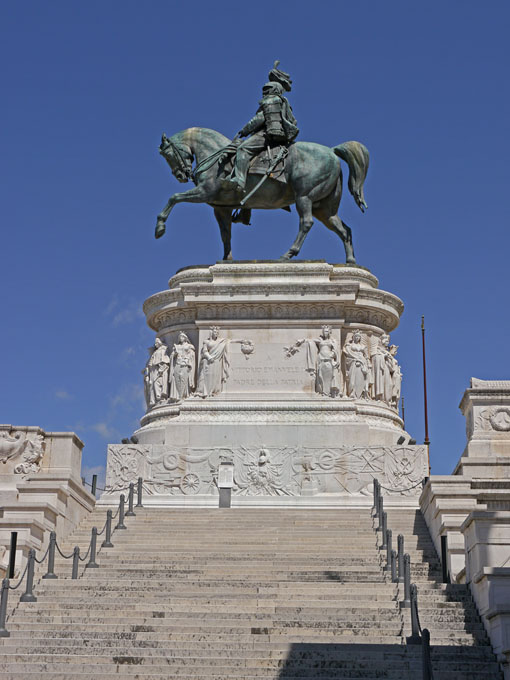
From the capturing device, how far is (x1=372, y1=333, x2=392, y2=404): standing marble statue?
3319 cm

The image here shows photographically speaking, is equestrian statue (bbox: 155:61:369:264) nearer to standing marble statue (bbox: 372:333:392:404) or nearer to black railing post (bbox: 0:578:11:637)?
standing marble statue (bbox: 372:333:392:404)

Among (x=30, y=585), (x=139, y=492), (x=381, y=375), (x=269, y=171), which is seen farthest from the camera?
(x=269, y=171)

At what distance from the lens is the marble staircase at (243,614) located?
16.9 metres

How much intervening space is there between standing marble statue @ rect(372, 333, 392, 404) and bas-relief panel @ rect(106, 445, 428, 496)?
10.1 ft

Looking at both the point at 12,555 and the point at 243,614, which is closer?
the point at 243,614

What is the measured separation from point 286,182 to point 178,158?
3.56 meters

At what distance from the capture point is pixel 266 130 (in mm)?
35031

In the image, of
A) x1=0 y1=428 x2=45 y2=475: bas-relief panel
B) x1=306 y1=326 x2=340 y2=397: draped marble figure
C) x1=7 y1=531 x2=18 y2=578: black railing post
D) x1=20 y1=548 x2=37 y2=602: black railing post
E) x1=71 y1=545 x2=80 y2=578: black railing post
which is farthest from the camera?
x1=306 y1=326 x2=340 y2=397: draped marble figure

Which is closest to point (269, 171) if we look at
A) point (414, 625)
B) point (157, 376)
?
point (157, 376)

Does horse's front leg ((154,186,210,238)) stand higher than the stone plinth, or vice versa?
horse's front leg ((154,186,210,238))

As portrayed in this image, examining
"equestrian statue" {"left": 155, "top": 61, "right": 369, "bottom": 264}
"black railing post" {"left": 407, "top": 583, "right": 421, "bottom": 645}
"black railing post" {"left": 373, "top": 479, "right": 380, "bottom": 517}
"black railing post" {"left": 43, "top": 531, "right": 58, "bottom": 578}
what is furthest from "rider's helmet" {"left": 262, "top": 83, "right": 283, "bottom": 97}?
"black railing post" {"left": 407, "top": 583, "right": 421, "bottom": 645}

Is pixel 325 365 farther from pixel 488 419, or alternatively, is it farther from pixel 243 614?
pixel 243 614

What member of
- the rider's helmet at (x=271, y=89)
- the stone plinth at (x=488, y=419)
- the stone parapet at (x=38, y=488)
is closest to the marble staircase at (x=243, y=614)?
the stone parapet at (x=38, y=488)

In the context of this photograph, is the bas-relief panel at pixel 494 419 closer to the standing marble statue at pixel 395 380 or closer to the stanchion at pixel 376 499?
the stanchion at pixel 376 499
